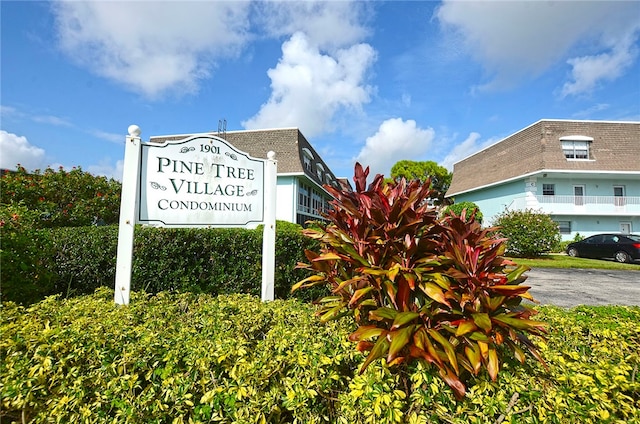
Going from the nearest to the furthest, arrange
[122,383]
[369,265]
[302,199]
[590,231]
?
[122,383], [369,265], [590,231], [302,199]

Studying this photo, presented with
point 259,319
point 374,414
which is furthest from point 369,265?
point 259,319

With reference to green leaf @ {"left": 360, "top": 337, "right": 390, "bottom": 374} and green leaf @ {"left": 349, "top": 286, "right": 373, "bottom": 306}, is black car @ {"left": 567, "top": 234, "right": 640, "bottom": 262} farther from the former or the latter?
Answer: green leaf @ {"left": 360, "top": 337, "right": 390, "bottom": 374}

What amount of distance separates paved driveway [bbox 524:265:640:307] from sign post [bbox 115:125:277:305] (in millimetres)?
6179

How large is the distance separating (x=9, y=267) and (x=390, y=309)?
3.71m

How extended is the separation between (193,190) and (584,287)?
1014 cm

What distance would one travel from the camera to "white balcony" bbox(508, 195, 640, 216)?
19672mm

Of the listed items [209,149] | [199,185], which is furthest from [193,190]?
[209,149]

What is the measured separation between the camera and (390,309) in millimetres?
1737

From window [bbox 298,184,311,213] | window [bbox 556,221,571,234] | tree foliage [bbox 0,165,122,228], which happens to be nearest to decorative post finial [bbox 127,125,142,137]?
tree foliage [bbox 0,165,122,228]

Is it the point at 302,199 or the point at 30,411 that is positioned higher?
the point at 302,199

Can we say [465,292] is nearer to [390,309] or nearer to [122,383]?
[390,309]

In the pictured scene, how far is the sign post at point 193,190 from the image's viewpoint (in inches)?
125

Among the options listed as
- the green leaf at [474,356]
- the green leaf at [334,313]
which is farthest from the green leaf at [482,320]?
the green leaf at [334,313]

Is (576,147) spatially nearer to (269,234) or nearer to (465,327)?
(269,234)
